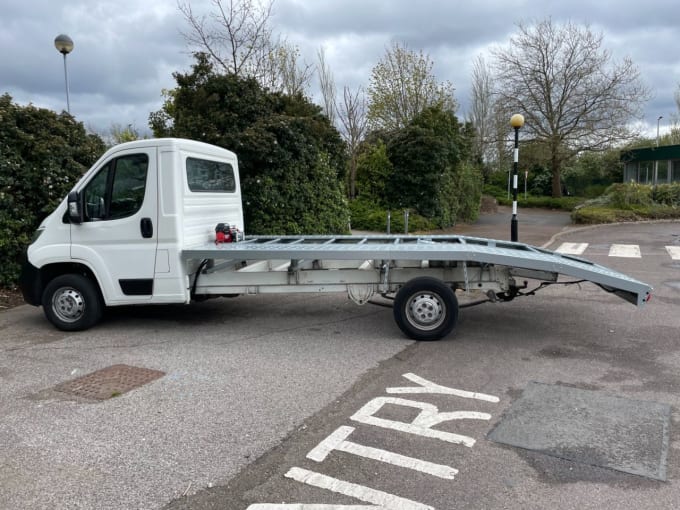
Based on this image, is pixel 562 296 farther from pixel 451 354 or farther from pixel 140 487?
pixel 140 487

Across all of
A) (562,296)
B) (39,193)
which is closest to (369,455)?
(562,296)

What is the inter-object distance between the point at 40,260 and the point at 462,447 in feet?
18.3

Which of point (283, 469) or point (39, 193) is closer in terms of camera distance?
point (283, 469)

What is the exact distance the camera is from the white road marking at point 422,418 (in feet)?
13.2

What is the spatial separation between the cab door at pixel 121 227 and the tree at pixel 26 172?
146 inches

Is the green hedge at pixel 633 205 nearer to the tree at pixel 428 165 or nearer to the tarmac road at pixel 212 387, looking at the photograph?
the tree at pixel 428 165

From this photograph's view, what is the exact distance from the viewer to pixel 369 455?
147 inches

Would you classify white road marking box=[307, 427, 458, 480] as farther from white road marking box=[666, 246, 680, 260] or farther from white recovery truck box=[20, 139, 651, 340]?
white road marking box=[666, 246, 680, 260]

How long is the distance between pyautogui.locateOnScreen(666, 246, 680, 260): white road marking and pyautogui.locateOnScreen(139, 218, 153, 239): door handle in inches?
485


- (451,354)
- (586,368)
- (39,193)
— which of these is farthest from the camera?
(39,193)

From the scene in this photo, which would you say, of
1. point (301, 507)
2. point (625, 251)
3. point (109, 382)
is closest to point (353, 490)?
point (301, 507)

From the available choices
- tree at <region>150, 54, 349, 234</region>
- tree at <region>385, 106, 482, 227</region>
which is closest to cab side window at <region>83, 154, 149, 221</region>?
tree at <region>150, 54, 349, 234</region>

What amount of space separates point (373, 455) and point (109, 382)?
9.17ft

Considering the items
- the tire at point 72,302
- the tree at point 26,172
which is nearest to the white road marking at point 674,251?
the tire at point 72,302
